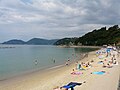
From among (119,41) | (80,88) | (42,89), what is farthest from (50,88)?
(119,41)

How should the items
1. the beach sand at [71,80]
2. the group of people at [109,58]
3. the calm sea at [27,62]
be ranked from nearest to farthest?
the beach sand at [71,80]
the group of people at [109,58]
the calm sea at [27,62]

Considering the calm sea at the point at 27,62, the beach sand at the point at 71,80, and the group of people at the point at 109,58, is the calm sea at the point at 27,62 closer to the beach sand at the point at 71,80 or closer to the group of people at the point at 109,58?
the beach sand at the point at 71,80

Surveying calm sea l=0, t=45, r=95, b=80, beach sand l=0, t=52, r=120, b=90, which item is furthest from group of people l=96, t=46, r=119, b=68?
calm sea l=0, t=45, r=95, b=80

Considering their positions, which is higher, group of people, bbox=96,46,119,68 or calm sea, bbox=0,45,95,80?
group of people, bbox=96,46,119,68

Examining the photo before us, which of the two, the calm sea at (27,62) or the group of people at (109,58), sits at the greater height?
the group of people at (109,58)

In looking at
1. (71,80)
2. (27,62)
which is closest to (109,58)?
(27,62)

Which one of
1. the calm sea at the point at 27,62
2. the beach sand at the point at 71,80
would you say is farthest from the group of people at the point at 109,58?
the calm sea at the point at 27,62

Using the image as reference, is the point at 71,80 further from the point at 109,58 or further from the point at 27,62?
the point at 27,62

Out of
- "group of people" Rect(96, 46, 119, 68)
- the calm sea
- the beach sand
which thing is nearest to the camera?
the beach sand

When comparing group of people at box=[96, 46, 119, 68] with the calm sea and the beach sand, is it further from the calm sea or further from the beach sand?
the calm sea

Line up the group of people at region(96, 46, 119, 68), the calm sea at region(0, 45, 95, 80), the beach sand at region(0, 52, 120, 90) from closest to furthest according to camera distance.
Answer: the beach sand at region(0, 52, 120, 90), the group of people at region(96, 46, 119, 68), the calm sea at region(0, 45, 95, 80)

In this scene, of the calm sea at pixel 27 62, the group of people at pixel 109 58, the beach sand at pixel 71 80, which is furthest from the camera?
the calm sea at pixel 27 62

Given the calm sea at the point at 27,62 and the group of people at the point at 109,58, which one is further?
the calm sea at the point at 27,62

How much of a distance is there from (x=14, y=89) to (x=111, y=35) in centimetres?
12880
